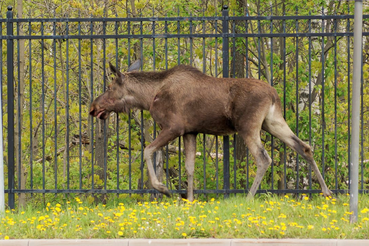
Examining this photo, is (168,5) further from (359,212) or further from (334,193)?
(359,212)

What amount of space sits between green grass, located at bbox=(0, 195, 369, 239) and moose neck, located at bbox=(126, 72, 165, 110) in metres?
1.81

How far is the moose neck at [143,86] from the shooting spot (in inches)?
380

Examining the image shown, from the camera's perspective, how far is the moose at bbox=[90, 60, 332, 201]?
923cm

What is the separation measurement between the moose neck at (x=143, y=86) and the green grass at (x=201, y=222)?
1.81 meters

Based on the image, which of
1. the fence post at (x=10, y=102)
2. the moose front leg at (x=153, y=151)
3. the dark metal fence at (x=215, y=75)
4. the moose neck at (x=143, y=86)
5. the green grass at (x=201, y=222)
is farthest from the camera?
the fence post at (x=10, y=102)

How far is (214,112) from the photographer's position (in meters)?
9.35

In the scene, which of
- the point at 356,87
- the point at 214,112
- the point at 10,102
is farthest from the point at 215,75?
the point at 10,102

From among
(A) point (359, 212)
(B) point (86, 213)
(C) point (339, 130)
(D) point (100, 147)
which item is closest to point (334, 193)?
(A) point (359, 212)

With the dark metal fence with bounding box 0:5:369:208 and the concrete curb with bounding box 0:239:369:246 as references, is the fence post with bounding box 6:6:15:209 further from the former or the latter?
the concrete curb with bounding box 0:239:369:246

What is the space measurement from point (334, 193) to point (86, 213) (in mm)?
3843

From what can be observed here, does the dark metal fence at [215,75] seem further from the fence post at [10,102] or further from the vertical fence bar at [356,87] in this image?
the vertical fence bar at [356,87]

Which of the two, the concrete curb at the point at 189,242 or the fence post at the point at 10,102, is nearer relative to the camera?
the concrete curb at the point at 189,242

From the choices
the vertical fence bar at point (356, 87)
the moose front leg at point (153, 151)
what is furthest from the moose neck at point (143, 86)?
the vertical fence bar at point (356, 87)

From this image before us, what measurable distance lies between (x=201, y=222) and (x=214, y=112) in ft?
7.94
